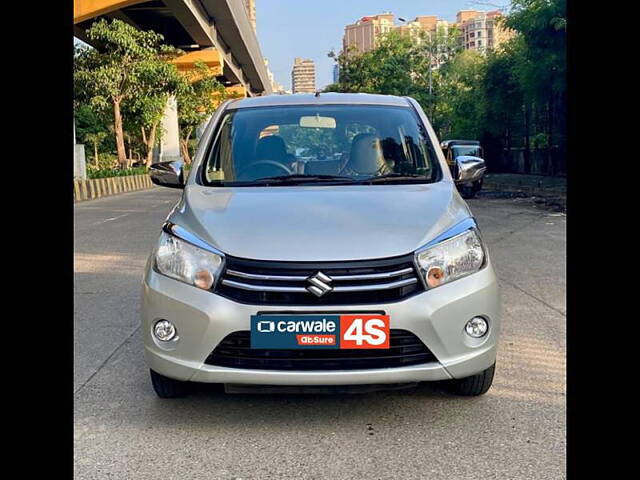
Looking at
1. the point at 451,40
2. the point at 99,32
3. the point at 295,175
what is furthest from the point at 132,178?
the point at 451,40

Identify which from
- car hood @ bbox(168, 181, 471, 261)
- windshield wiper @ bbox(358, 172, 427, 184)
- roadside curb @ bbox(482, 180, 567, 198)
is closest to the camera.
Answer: car hood @ bbox(168, 181, 471, 261)

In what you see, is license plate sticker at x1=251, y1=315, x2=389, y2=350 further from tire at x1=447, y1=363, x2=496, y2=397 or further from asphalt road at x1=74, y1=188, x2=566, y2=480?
tire at x1=447, y1=363, x2=496, y2=397

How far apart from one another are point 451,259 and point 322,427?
96 centimetres

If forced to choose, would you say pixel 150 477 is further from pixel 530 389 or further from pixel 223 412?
pixel 530 389

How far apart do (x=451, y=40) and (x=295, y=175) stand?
50.8m

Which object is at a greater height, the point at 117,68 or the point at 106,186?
the point at 117,68

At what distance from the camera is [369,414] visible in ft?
11.4

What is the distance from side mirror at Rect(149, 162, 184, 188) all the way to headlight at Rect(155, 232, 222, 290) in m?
1.31

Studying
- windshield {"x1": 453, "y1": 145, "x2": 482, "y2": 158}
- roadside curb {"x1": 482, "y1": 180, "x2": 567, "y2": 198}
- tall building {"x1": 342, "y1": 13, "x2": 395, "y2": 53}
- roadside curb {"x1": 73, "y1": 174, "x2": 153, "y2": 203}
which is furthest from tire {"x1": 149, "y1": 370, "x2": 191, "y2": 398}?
tall building {"x1": 342, "y1": 13, "x2": 395, "y2": 53}

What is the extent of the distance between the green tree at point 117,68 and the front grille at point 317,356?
2745 centimetres

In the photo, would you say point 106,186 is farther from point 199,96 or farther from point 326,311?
point 326,311

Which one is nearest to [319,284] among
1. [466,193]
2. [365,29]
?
[466,193]

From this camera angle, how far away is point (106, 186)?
2484cm

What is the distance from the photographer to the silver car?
3.07 metres
